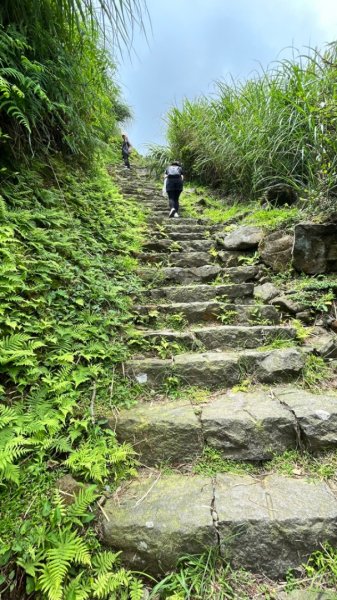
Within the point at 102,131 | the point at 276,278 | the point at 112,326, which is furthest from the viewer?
the point at 102,131

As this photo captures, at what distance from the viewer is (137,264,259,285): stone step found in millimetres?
3512

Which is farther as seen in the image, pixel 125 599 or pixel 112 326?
pixel 112 326

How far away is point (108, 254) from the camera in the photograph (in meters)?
3.43

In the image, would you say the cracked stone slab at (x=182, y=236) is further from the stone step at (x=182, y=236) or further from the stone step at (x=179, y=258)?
the stone step at (x=179, y=258)

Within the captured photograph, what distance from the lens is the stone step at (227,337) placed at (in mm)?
2539

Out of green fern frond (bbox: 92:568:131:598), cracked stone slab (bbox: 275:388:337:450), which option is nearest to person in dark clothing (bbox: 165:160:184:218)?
cracked stone slab (bbox: 275:388:337:450)

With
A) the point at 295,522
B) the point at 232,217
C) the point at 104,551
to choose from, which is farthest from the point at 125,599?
the point at 232,217

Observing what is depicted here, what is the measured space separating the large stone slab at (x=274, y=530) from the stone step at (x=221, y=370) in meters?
0.84

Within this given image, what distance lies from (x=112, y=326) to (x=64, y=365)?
619 millimetres

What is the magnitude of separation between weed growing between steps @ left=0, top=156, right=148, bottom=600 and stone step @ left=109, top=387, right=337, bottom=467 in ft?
0.41

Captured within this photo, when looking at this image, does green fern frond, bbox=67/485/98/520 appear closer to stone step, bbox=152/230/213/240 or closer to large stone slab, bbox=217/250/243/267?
large stone slab, bbox=217/250/243/267

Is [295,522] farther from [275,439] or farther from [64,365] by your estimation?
[64,365]

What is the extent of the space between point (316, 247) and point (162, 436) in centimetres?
242

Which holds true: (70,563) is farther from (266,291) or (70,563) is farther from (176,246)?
(176,246)
